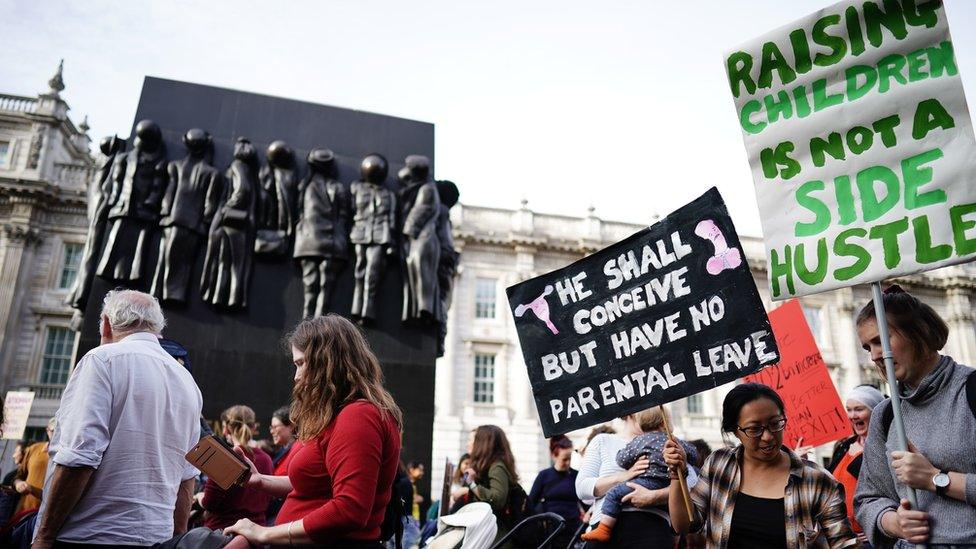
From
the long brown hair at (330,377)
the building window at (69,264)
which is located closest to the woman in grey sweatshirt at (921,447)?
the long brown hair at (330,377)

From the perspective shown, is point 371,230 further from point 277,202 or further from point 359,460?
point 359,460

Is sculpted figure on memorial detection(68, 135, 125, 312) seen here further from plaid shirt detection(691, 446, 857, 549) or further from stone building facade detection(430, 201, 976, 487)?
stone building facade detection(430, 201, 976, 487)

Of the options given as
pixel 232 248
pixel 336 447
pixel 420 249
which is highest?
pixel 420 249

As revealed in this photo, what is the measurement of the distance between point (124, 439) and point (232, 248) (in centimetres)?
501

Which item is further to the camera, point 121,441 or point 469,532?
point 469,532

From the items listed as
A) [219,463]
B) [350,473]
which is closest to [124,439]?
[219,463]

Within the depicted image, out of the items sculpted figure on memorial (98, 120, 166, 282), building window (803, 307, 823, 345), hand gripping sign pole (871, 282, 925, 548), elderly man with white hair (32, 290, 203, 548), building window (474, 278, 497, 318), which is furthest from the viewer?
building window (803, 307, 823, 345)

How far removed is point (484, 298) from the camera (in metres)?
27.9

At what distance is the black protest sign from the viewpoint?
3117mm

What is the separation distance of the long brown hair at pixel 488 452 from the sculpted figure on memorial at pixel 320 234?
3188mm

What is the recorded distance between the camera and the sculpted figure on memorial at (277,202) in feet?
25.1

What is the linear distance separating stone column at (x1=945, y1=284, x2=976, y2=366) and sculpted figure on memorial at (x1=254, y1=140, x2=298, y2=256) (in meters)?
35.0

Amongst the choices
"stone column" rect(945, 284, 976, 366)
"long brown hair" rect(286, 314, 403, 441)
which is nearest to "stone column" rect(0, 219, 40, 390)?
"long brown hair" rect(286, 314, 403, 441)

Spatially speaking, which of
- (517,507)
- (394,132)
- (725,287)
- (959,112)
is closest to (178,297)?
(394,132)
